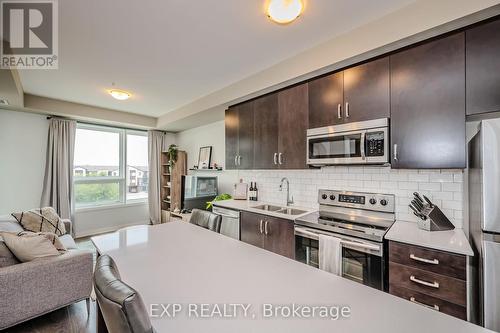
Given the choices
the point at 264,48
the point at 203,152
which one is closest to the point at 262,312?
the point at 264,48

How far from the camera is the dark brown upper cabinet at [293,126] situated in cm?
261

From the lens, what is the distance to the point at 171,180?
5395mm

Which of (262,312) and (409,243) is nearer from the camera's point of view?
(262,312)

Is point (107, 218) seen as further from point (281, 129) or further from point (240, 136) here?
point (281, 129)

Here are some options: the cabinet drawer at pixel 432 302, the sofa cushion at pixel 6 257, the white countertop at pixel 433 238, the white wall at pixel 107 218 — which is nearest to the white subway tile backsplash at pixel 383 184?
the white countertop at pixel 433 238

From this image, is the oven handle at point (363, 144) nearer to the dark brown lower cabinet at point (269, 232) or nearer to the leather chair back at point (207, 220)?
the dark brown lower cabinet at point (269, 232)

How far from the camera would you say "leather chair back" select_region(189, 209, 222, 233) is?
208 centimetres

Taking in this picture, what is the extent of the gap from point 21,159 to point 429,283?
6066mm

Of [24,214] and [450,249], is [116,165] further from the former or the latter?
[450,249]

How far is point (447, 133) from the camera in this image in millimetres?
1672

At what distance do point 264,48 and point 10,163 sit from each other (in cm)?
489

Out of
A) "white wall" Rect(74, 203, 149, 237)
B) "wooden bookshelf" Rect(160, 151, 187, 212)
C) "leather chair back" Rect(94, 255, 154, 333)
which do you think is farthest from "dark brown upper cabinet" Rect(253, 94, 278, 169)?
"white wall" Rect(74, 203, 149, 237)

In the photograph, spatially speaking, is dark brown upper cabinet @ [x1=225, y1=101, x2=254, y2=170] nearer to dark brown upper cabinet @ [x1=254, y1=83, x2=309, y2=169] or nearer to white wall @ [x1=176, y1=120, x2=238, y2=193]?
dark brown upper cabinet @ [x1=254, y1=83, x2=309, y2=169]

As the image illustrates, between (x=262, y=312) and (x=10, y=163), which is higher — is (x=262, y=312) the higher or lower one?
the lower one
